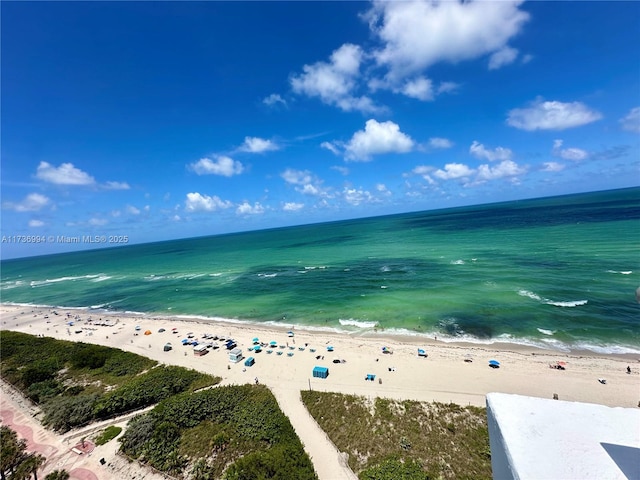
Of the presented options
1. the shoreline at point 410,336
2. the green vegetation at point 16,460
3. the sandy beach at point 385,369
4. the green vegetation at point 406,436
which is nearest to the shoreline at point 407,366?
the sandy beach at point 385,369

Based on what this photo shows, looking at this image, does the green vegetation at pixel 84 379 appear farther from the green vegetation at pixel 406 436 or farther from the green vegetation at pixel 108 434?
the green vegetation at pixel 406 436

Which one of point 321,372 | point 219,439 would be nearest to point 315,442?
point 219,439

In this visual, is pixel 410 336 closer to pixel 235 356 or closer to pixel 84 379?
pixel 235 356

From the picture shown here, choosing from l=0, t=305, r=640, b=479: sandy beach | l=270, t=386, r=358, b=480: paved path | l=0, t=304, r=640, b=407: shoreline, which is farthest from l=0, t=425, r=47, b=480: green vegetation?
l=270, t=386, r=358, b=480: paved path

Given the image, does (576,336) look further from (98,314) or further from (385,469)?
(98,314)

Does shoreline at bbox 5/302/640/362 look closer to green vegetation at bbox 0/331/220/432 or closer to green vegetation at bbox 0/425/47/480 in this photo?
green vegetation at bbox 0/331/220/432

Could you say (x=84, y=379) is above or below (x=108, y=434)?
above
